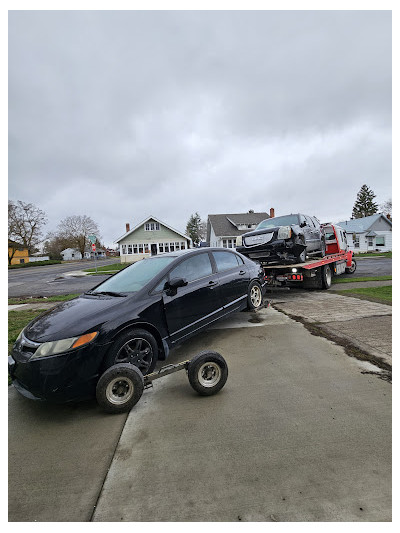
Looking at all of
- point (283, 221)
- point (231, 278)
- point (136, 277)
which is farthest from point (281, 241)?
point (136, 277)

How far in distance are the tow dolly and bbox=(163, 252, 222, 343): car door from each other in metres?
0.74

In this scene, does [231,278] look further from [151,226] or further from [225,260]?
[151,226]

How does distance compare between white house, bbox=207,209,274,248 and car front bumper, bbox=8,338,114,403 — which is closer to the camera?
car front bumper, bbox=8,338,114,403

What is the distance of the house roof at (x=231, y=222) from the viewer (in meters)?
40.8

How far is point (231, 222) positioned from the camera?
42.1 metres

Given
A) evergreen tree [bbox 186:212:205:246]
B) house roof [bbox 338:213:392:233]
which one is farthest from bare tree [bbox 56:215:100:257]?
house roof [bbox 338:213:392:233]

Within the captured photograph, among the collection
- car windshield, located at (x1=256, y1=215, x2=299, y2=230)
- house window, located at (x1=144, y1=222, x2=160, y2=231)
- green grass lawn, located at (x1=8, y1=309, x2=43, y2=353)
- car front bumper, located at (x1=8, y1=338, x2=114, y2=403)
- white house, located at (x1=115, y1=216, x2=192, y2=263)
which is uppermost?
house window, located at (x1=144, y1=222, x2=160, y2=231)

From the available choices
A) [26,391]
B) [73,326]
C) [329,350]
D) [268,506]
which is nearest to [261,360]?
[329,350]

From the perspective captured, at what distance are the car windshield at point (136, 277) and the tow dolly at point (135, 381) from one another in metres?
1.11

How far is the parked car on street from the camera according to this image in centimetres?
Answer: 748

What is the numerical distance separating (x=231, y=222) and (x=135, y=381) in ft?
133

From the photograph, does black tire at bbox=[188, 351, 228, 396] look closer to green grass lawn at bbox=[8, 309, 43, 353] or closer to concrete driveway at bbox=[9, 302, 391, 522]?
concrete driveway at bbox=[9, 302, 391, 522]

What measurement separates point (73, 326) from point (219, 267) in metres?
2.65

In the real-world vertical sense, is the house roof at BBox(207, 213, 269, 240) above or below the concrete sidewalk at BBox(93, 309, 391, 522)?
above
